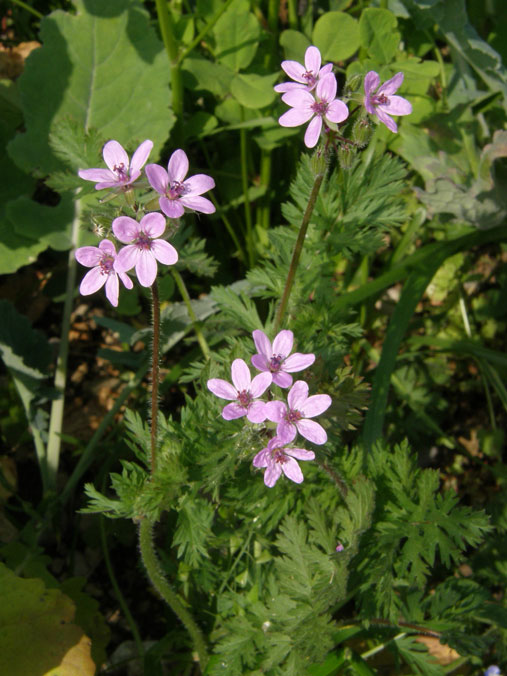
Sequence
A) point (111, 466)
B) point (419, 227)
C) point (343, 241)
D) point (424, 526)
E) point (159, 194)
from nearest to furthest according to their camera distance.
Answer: point (159, 194) → point (424, 526) → point (343, 241) → point (111, 466) → point (419, 227)

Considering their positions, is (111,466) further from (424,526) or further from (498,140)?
(498,140)

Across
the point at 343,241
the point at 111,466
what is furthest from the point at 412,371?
the point at 111,466

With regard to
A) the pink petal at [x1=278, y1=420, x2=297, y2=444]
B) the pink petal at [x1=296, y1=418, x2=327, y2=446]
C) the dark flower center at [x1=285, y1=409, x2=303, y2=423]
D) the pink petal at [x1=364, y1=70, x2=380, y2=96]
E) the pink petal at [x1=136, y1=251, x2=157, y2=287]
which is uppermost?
the pink petal at [x1=364, y1=70, x2=380, y2=96]

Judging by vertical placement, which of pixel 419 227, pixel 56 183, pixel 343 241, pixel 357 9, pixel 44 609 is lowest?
pixel 44 609

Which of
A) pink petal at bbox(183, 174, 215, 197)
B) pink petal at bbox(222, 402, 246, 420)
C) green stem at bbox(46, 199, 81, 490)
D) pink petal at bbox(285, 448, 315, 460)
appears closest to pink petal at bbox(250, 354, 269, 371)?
pink petal at bbox(222, 402, 246, 420)

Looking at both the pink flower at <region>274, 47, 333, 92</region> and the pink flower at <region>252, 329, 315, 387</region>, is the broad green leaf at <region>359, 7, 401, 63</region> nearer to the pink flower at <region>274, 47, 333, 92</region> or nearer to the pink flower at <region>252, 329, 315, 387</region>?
the pink flower at <region>274, 47, 333, 92</region>

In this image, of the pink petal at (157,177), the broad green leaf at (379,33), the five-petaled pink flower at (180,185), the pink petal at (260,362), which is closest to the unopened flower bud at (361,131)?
the five-petaled pink flower at (180,185)

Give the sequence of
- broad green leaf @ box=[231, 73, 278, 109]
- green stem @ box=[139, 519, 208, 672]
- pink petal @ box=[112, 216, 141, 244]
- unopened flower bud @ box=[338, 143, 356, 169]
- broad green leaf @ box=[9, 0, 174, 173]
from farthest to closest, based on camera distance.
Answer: broad green leaf @ box=[9, 0, 174, 173]
broad green leaf @ box=[231, 73, 278, 109]
green stem @ box=[139, 519, 208, 672]
unopened flower bud @ box=[338, 143, 356, 169]
pink petal @ box=[112, 216, 141, 244]
